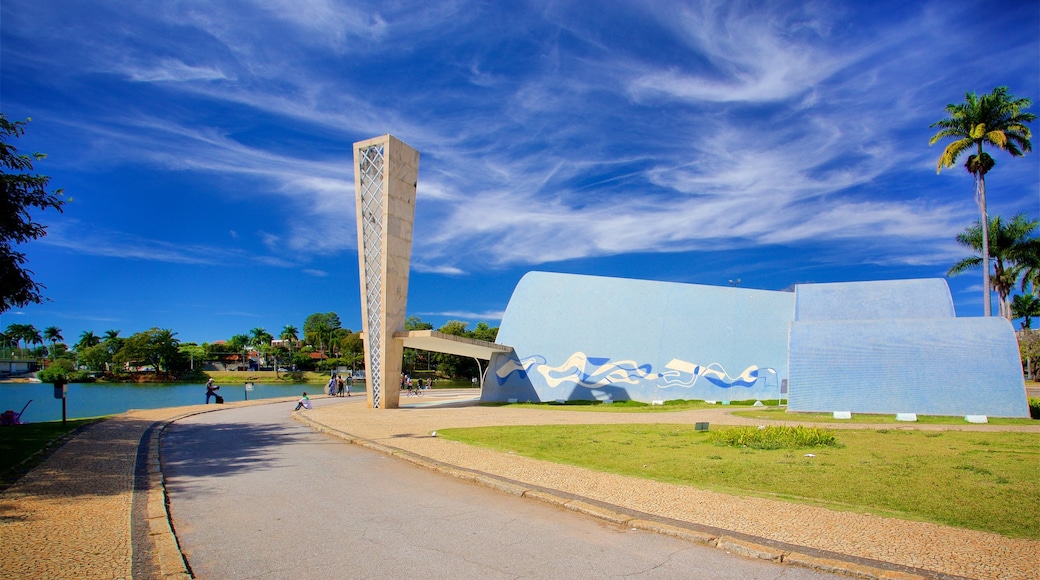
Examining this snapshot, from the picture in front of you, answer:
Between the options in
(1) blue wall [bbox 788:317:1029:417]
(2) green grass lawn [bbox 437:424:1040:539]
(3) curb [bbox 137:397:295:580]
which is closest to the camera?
(3) curb [bbox 137:397:295:580]

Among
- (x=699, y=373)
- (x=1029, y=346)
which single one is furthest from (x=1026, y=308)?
(x=699, y=373)

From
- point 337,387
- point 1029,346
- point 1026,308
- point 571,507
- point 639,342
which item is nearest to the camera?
point 571,507

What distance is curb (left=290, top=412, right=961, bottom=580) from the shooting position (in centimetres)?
464

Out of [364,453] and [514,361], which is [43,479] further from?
[514,361]

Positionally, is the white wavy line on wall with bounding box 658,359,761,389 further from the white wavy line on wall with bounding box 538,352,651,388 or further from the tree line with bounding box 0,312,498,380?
the tree line with bounding box 0,312,498,380

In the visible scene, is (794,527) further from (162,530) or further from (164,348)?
(164,348)

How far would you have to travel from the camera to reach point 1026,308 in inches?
2253

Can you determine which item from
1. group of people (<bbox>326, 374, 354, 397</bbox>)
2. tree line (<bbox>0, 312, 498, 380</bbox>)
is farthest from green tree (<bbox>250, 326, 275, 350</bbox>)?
group of people (<bbox>326, 374, 354, 397</bbox>)

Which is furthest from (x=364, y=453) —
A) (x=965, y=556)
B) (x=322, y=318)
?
(x=322, y=318)

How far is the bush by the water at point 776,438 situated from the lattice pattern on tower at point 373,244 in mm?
14854

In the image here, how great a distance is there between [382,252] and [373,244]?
693 millimetres

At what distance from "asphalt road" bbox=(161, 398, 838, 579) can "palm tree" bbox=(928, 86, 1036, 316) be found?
31862mm

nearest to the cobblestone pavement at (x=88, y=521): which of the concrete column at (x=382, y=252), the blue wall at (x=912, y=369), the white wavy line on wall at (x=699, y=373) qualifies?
the concrete column at (x=382, y=252)

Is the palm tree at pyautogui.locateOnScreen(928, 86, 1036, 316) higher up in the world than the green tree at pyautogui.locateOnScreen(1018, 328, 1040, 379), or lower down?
higher up
